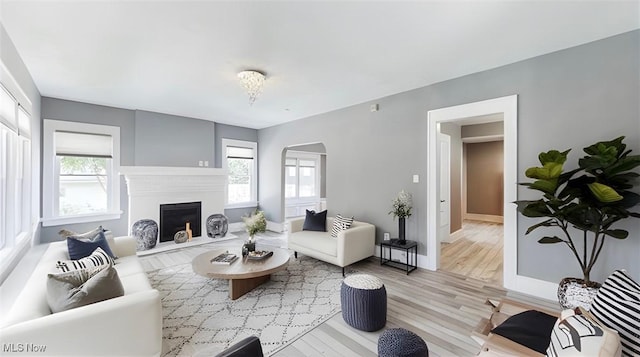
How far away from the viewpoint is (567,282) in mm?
2387

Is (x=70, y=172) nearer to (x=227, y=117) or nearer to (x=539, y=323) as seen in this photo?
(x=227, y=117)

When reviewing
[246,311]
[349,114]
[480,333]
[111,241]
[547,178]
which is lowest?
[246,311]

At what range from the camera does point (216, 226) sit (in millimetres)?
5578

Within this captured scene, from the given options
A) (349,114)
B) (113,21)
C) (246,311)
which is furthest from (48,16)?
(349,114)

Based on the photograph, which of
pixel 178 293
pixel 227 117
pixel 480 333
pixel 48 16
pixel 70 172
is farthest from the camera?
pixel 227 117

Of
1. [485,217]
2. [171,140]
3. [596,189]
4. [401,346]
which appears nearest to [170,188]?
[171,140]

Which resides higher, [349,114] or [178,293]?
[349,114]

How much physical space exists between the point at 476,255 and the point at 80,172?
7.25m

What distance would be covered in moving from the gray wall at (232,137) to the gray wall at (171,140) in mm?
195

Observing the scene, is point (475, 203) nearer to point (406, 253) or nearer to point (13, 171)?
point (406, 253)

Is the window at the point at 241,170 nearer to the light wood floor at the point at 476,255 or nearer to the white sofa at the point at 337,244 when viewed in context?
the white sofa at the point at 337,244

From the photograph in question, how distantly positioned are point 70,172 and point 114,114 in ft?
4.21

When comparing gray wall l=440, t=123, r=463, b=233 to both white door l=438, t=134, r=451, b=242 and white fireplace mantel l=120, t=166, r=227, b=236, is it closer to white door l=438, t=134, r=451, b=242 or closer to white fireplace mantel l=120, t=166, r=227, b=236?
white door l=438, t=134, r=451, b=242

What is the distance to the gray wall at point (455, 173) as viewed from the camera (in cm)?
555
